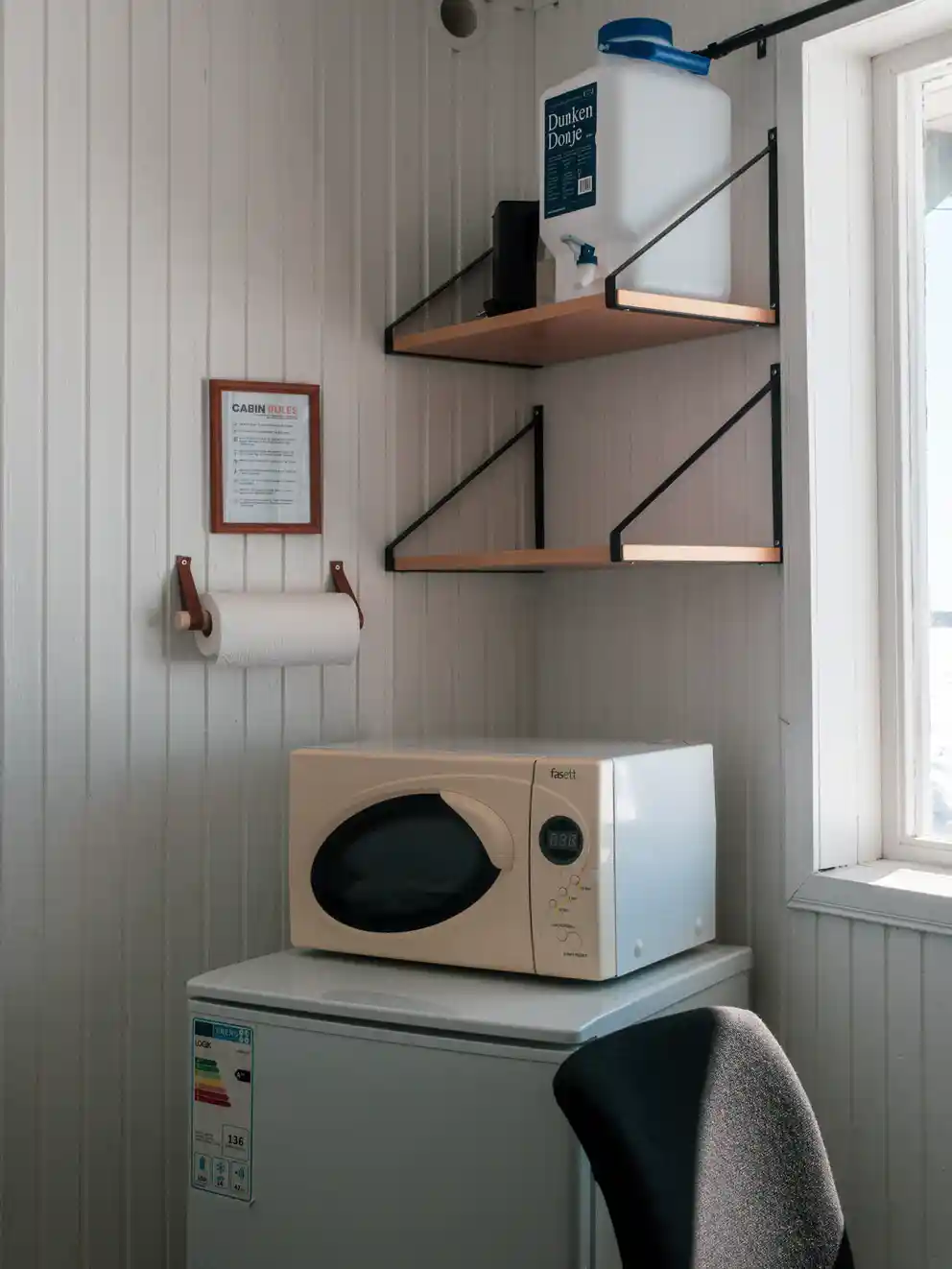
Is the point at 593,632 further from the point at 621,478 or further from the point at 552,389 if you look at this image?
the point at 552,389

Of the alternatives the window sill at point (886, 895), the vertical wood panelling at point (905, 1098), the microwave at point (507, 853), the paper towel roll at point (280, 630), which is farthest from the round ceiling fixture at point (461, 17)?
the vertical wood panelling at point (905, 1098)

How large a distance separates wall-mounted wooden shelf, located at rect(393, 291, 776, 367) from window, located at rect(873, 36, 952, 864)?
213mm

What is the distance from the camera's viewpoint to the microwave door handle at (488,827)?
5.63 ft

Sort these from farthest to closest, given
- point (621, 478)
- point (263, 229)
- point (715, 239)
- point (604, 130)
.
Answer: point (621, 478) < point (263, 229) < point (715, 239) < point (604, 130)

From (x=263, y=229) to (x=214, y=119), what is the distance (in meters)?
0.17

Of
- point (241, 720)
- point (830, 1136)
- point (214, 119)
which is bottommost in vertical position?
point (830, 1136)

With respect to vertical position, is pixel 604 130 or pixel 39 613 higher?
pixel 604 130

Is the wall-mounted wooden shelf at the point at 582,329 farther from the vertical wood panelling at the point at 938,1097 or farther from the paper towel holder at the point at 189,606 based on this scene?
the vertical wood panelling at the point at 938,1097

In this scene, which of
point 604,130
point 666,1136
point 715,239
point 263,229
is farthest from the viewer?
point 263,229

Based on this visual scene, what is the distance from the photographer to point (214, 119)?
203cm

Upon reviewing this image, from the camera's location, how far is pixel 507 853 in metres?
1.71

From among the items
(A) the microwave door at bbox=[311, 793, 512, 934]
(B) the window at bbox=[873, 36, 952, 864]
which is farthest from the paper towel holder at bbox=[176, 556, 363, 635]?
(B) the window at bbox=[873, 36, 952, 864]

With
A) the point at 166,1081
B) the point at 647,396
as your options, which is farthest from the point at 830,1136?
the point at 647,396

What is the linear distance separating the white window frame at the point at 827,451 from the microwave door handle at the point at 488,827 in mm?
468
